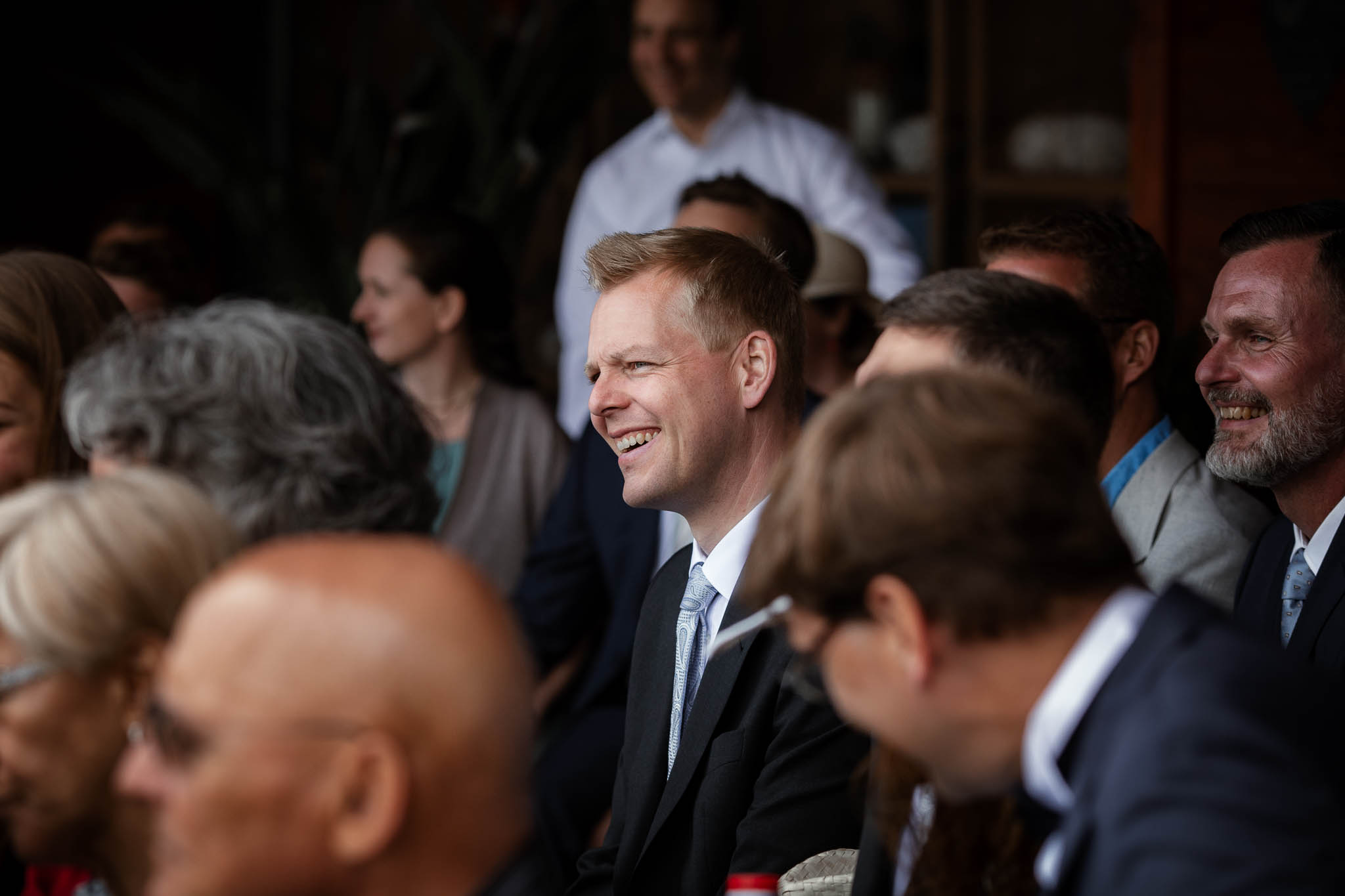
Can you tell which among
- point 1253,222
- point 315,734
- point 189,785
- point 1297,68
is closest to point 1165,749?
point 315,734

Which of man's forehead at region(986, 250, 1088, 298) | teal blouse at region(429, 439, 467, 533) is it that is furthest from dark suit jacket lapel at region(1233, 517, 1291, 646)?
teal blouse at region(429, 439, 467, 533)

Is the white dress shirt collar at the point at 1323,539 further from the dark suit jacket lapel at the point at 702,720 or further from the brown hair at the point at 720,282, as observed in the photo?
the dark suit jacket lapel at the point at 702,720

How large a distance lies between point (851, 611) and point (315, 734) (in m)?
0.44

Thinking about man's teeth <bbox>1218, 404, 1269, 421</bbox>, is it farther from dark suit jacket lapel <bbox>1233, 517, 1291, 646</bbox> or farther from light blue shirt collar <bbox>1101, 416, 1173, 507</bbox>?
dark suit jacket lapel <bbox>1233, 517, 1291, 646</bbox>

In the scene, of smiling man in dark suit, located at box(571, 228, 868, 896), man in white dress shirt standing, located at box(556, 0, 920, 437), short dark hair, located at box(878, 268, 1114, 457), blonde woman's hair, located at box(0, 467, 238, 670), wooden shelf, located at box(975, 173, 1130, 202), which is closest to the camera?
blonde woman's hair, located at box(0, 467, 238, 670)

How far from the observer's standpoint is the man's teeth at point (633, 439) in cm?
209

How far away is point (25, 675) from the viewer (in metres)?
1.22

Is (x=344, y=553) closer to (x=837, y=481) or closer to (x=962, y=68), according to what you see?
(x=837, y=481)

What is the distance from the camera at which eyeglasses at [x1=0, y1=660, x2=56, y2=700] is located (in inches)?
47.7

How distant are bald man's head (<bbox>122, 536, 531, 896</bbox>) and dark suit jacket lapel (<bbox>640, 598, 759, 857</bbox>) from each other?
755mm

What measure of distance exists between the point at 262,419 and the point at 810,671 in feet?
2.46

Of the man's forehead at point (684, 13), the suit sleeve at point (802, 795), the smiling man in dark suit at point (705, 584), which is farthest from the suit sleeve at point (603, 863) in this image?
the man's forehead at point (684, 13)

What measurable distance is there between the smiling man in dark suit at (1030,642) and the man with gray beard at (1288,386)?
1167 mm

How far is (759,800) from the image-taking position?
5.77 ft
